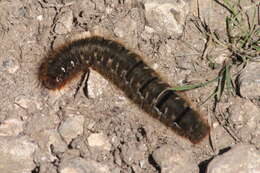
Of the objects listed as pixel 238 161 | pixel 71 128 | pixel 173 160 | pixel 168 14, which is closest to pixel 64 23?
pixel 168 14

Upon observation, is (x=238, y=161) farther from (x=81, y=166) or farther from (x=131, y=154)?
(x=81, y=166)

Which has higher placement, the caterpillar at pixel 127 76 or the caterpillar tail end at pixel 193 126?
the caterpillar at pixel 127 76

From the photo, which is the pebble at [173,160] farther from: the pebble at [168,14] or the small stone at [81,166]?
the pebble at [168,14]

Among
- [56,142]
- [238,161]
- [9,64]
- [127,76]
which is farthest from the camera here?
[9,64]

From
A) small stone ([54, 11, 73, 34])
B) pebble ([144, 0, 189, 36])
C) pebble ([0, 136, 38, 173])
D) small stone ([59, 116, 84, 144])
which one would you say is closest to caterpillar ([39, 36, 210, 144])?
small stone ([54, 11, 73, 34])

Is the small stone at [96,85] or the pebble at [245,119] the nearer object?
the pebble at [245,119]

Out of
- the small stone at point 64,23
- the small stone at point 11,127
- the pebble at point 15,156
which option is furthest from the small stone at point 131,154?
the small stone at point 64,23

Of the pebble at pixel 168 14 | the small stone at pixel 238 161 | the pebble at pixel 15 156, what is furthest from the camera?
the pebble at pixel 168 14
